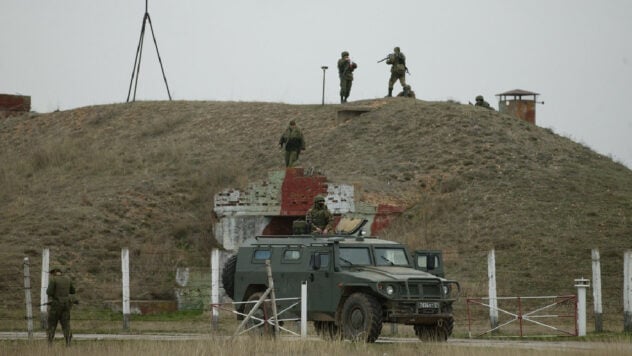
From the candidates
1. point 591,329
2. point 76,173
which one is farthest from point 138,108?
point 591,329

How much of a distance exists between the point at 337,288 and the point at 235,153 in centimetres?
2295

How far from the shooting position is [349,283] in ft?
71.9

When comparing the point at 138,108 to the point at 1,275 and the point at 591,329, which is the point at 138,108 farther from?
the point at 591,329

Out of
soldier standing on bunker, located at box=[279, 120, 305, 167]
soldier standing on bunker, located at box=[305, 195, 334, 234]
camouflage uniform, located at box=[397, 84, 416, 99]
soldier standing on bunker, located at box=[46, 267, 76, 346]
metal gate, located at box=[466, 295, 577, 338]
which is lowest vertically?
metal gate, located at box=[466, 295, 577, 338]

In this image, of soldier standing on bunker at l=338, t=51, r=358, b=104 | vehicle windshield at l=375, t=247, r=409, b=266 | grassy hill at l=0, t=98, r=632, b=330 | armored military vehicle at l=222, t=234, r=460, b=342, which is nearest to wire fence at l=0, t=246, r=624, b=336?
grassy hill at l=0, t=98, r=632, b=330

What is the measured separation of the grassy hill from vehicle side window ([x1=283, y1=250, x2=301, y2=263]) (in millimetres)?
8249

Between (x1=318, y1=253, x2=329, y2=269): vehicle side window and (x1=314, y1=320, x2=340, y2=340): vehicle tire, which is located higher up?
(x1=318, y1=253, x2=329, y2=269): vehicle side window

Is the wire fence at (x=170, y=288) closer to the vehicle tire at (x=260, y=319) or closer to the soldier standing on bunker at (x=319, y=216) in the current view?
the soldier standing on bunker at (x=319, y=216)

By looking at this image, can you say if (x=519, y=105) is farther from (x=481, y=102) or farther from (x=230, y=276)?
(x=230, y=276)

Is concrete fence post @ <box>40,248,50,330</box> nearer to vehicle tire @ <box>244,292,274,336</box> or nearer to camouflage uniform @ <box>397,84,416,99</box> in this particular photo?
vehicle tire @ <box>244,292,274,336</box>

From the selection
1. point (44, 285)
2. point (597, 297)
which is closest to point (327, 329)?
point (597, 297)

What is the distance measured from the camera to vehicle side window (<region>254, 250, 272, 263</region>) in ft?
79.0

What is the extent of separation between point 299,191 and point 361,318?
14861 millimetres

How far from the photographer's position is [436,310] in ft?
70.9
